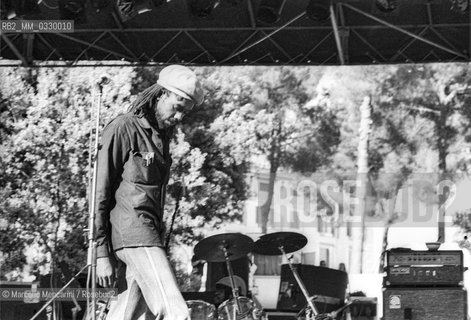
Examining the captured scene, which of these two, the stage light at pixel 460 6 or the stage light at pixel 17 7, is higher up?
the stage light at pixel 460 6

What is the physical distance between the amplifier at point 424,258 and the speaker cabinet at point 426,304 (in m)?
0.24

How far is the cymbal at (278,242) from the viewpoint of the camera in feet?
28.8

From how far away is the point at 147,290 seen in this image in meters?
3.72

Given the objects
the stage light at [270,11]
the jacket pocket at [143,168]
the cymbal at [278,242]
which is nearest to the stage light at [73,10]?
the stage light at [270,11]

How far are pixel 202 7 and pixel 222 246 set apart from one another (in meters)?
2.48

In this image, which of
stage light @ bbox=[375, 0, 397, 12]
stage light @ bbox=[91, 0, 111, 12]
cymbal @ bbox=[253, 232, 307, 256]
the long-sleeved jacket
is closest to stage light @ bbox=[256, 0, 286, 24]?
stage light @ bbox=[375, 0, 397, 12]

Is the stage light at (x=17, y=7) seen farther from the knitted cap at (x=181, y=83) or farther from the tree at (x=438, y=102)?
the tree at (x=438, y=102)

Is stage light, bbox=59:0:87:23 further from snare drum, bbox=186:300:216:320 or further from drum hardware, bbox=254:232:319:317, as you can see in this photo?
snare drum, bbox=186:300:216:320

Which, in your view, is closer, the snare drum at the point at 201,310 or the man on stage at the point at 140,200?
the man on stage at the point at 140,200

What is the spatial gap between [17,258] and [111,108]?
254cm

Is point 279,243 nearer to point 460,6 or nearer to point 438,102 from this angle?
point 460,6

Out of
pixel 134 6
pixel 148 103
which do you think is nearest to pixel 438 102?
pixel 134 6

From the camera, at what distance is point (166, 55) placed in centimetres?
1010

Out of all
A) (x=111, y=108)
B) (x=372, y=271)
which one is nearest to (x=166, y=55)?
(x=111, y=108)
